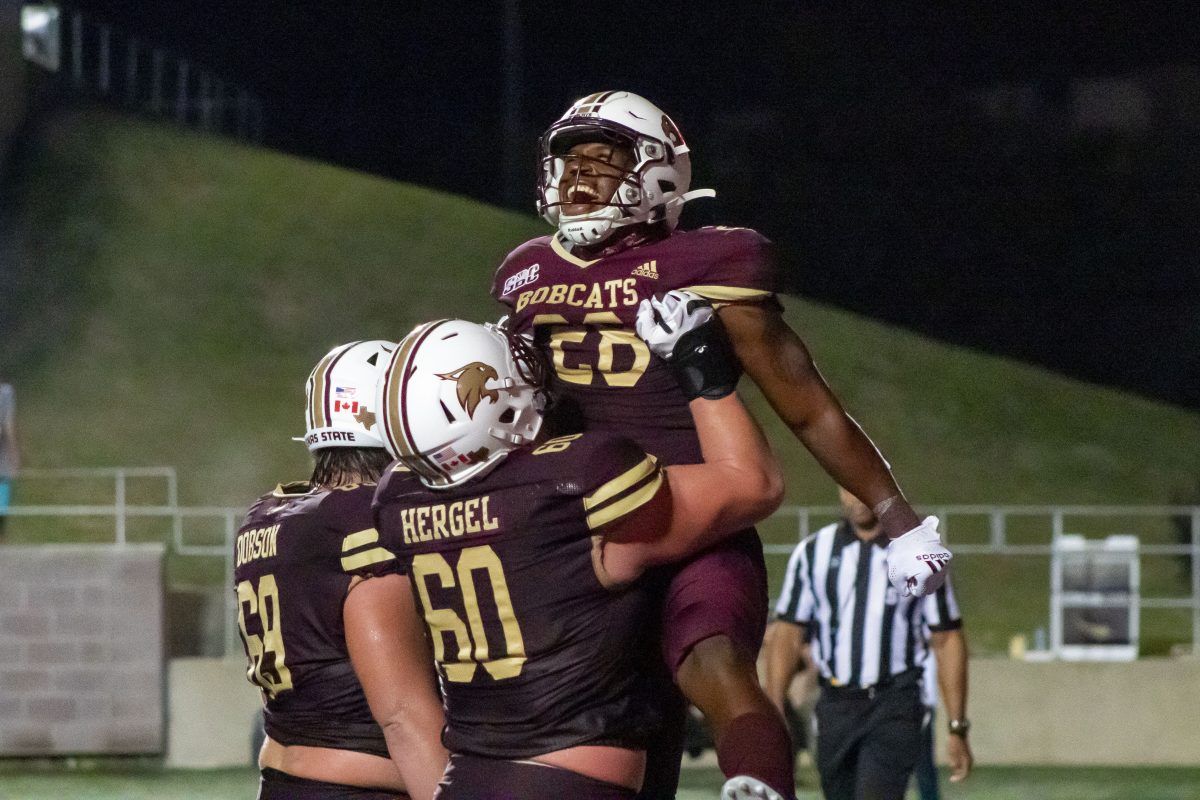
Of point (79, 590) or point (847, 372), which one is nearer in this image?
point (79, 590)

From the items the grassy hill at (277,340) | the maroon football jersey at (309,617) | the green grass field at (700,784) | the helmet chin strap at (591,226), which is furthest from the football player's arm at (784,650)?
the grassy hill at (277,340)

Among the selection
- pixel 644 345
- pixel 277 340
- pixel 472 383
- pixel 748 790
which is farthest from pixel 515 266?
pixel 277 340

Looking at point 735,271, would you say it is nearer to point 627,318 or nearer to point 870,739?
point 627,318

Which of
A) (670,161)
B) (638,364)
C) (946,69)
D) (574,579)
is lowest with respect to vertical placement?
(574,579)

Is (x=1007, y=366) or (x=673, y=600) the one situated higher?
(x=1007, y=366)

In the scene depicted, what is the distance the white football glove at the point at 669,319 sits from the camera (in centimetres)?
302

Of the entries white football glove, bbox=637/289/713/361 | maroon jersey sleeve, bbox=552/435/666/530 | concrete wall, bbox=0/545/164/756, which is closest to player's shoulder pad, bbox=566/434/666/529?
maroon jersey sleeve, bbox=552/435/666/530

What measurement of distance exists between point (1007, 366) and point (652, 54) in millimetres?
7290

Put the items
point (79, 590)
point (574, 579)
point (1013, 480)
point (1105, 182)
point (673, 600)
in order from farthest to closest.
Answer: point (1105, 182) < point (1013, 480) < point (79, 590) < point (673, 600) < point (574, 579)

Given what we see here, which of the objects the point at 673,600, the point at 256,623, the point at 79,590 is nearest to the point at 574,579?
the point at 673,600

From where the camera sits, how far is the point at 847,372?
23.4 m

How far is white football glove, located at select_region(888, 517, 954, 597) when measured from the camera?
320 cm

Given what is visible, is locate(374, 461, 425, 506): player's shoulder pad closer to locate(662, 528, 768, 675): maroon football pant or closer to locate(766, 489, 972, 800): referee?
locate(662, 528, 768, 675): maroon football pant

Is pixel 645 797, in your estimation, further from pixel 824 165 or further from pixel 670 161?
pixel 824 165
